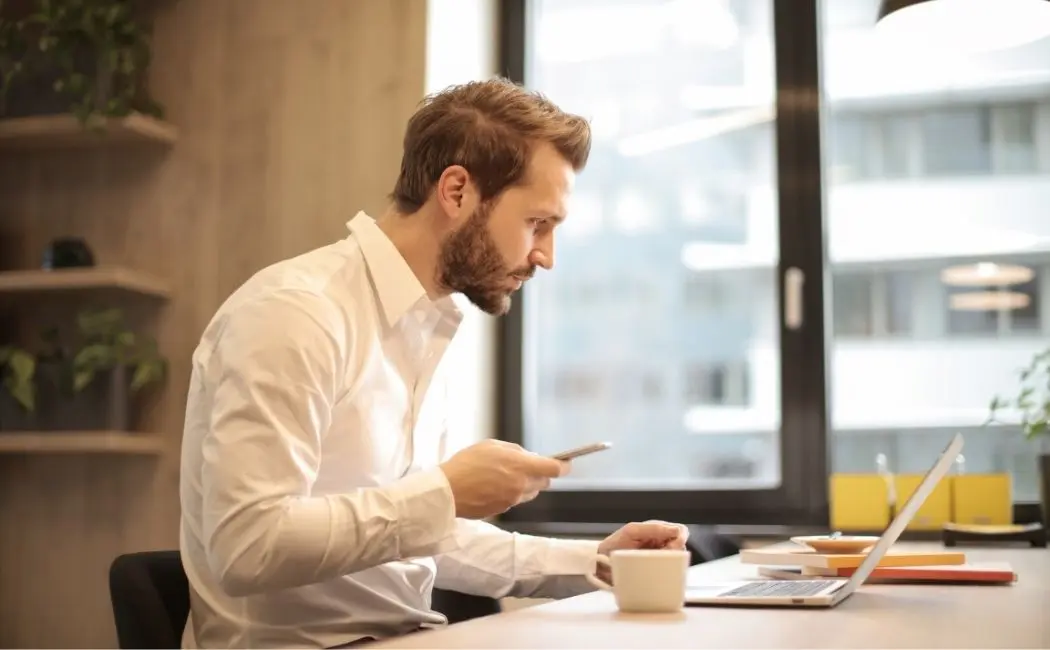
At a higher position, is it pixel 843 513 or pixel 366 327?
pixel 366 327

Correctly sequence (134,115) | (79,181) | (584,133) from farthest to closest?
(79,181) < (134,115) < (584,133)

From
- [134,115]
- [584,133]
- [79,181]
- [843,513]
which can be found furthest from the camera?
[79,181]

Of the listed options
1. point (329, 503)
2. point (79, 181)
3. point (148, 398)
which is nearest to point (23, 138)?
point (79, 181)

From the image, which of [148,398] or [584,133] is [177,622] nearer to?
[584,133]

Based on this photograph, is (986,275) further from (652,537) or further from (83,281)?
(83,281)

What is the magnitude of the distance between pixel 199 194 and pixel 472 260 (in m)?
1.69

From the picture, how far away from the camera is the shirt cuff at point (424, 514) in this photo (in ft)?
4.79

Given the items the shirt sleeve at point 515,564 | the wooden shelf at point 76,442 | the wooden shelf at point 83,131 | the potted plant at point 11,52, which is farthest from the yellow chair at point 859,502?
the potted plant at point 11,52

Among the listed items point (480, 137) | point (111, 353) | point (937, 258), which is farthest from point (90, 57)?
point (937, 258)

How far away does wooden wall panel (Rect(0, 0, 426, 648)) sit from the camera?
3215mm

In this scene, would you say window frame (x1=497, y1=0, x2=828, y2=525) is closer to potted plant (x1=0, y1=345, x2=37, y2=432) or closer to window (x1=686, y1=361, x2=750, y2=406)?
window (x1=686, y1=361, x2=750, y2=406)

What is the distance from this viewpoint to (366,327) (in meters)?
1.74

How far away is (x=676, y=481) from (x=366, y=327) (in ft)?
5.88

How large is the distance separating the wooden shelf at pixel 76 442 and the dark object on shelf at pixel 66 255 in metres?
0.46
